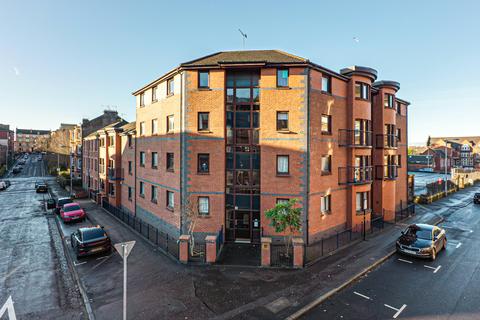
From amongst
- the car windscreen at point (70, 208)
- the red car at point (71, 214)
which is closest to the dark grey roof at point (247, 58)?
the red car at point (71, 214)

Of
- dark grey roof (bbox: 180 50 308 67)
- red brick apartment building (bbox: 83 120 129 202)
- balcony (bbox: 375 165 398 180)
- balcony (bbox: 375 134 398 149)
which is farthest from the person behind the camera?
red brick apartment building (bbox: 83 120 129 202)

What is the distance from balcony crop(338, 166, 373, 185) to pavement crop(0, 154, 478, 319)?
464 centimetres

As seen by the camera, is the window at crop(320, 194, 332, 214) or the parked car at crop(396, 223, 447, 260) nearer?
the parked car at crop(396, 223, 447, 260)

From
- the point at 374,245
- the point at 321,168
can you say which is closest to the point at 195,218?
the point at 321,168

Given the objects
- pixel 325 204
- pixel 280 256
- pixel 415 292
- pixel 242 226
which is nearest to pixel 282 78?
pixel 325 204

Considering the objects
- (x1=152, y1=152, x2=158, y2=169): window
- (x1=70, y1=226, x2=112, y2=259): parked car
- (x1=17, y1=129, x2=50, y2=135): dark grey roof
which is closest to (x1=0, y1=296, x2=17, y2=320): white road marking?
(x1=70, y1=226, x2=112, y2=259): parked car

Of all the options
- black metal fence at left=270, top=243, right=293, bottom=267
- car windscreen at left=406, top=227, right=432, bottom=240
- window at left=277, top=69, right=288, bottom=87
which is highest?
window at left=277, top=69, right=288, bottom=87

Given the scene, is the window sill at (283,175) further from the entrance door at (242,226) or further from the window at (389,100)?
the window at (389,100)

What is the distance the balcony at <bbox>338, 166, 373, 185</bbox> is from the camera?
62.1 feet

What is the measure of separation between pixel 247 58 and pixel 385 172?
15.5 meters

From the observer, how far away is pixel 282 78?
653 inches

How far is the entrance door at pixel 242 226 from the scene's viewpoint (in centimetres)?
1694

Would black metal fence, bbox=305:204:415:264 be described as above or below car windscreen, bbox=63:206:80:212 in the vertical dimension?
below

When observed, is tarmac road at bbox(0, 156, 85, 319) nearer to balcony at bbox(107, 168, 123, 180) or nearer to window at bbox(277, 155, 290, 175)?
balcony at bbox(107, 168, 123, 180)
